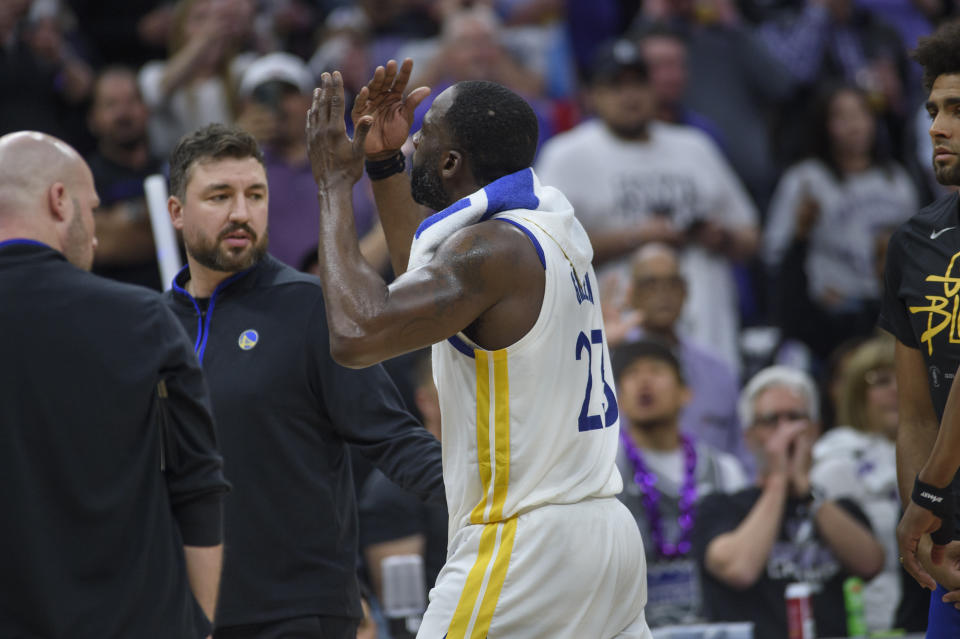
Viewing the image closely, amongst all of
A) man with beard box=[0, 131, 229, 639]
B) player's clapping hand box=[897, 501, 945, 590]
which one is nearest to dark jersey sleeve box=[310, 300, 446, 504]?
man with beard box=[0, 131, 229, 639]

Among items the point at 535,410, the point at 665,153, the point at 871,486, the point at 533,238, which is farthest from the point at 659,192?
the point at 535,410

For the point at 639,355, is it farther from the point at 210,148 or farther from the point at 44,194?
the point at 44,194

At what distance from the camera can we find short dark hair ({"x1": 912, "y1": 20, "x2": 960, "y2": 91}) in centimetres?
393

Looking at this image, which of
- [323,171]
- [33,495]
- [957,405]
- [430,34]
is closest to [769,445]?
[957,405]

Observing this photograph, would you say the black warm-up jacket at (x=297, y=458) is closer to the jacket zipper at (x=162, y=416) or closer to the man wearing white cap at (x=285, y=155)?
the jacket zipper at (x=162, y=416)

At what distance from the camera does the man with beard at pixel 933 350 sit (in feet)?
12.4

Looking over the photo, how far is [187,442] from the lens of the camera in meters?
3.34

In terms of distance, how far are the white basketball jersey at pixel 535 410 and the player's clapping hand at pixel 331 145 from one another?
43 centimetres

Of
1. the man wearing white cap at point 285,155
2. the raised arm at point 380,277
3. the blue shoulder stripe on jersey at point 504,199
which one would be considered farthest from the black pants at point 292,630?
the man wearing white cap at point 285,155

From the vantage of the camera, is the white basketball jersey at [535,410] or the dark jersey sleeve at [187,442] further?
the white basketball jersey at [535,410]

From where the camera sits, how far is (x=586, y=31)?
11109 mm

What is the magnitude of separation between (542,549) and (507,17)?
7671mm

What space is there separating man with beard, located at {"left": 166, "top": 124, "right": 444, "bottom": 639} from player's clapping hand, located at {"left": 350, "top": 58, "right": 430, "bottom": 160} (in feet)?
1.75

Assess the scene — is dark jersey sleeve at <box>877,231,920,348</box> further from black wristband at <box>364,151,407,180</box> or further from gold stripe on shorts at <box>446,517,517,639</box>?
black wristband at <box>364,151,407,180</box>
